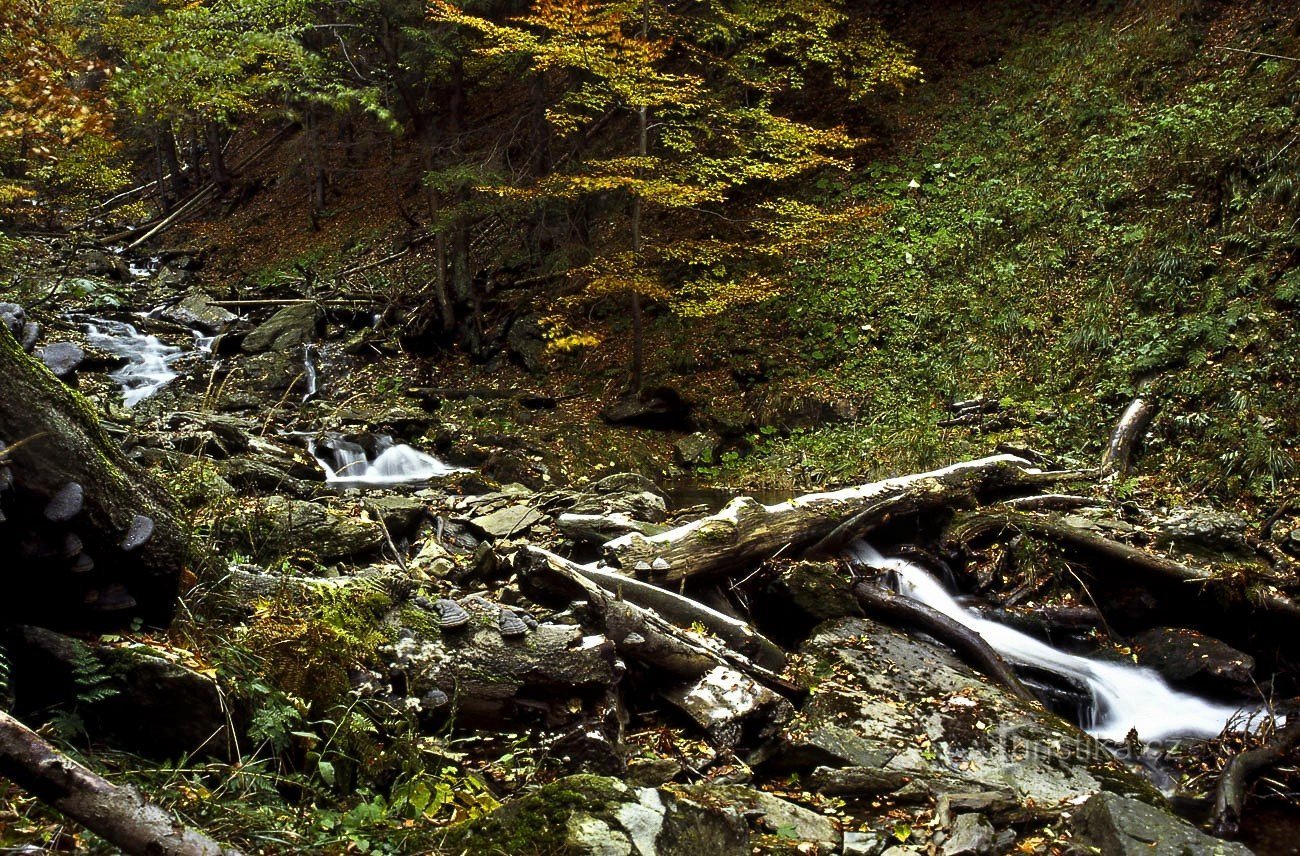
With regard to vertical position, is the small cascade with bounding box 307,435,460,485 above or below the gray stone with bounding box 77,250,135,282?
below

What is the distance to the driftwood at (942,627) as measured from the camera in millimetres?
5773

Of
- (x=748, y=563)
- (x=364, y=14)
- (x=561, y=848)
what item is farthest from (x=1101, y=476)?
(x=364, y=14)

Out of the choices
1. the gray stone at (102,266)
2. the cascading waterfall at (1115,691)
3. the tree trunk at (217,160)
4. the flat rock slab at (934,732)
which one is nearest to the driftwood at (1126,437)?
the cascading waterfall at (1115,691)

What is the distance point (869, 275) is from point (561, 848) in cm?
1265

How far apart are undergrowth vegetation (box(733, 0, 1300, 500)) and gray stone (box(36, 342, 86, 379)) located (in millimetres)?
8241

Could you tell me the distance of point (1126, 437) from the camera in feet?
29.0

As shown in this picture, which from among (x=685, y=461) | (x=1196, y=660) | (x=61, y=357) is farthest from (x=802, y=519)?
(x=685, y=461)

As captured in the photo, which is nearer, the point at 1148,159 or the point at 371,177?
the point at 1148,159

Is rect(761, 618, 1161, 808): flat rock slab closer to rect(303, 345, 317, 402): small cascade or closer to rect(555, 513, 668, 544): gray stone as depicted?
rect(555, 513, 668, 544): gray stone

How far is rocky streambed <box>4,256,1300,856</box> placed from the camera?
3090mm

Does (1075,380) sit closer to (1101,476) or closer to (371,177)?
(1101,476)

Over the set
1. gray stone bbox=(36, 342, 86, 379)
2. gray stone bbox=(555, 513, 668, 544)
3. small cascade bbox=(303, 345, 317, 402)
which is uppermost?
gray stone bbox=(36, 342, 86, 379)

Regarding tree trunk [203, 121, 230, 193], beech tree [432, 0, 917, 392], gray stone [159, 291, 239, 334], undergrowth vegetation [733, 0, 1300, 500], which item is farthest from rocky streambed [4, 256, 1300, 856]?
tree trunk [203, 121, 230, 193]

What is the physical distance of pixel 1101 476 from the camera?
8.46 m
